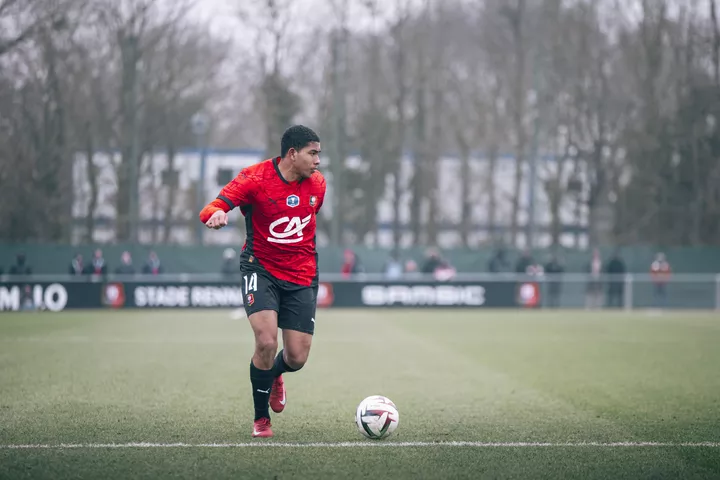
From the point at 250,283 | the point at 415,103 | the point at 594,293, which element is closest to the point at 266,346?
the point at 250,283

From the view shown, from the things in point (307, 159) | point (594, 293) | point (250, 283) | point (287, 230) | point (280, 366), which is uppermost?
point (307, 159)

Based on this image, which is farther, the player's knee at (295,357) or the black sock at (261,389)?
the player's knee at (295,357)

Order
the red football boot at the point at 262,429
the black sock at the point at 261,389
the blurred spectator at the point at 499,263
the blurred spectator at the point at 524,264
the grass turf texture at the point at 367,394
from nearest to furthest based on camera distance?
the grass turf texture at the point at 367,394
the red football boot at the point at 262,429
the black sock at the point at 261,389
the blurred spectator at the point at 524,264
the blurred spectator at the point at 499,263

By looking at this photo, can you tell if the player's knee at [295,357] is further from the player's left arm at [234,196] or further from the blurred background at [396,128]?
the blurred background at [396,128]

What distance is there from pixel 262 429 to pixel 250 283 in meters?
1.17

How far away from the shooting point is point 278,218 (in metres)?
7.64

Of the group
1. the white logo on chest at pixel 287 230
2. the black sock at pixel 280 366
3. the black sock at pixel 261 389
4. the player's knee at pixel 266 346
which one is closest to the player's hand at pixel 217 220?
the white logo on chest at pixel 287 230

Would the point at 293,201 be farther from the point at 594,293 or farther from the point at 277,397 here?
the point at 594,293

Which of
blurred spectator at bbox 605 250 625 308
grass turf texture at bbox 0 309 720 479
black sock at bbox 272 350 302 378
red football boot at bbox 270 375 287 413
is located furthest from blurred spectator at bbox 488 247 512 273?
black sock at bbox 272 350 302 378

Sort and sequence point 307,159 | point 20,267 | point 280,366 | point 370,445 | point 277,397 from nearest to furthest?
point 370,445, point 307,159, point 280,366, point 277,397, point 20,267

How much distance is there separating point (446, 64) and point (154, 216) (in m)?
16.0

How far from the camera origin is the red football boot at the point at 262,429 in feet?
24.3

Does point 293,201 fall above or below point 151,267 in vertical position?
above

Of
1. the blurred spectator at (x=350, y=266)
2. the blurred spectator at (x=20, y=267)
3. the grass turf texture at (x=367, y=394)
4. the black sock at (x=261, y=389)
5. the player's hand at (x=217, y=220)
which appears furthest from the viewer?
the blurred spectator at (x=20, y=267)
